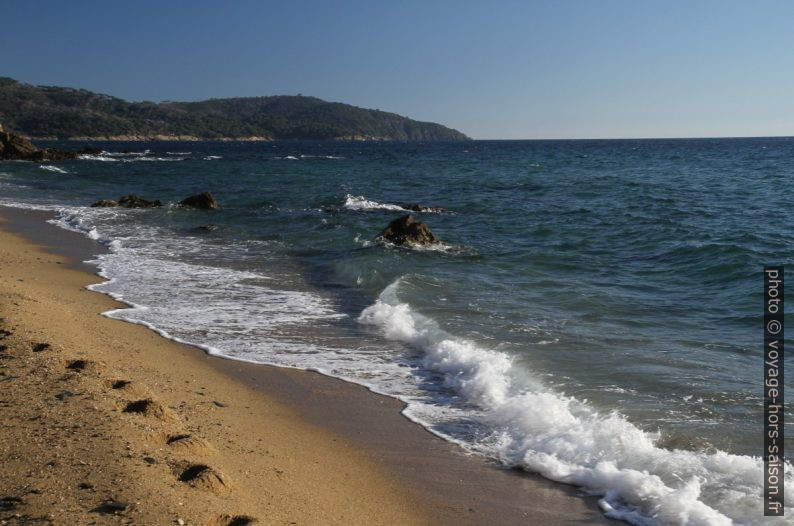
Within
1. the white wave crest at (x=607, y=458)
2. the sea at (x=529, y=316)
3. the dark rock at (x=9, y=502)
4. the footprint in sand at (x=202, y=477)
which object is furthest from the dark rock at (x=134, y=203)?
the dark rock at (x=9, y=502)

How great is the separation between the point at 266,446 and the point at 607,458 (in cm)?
281

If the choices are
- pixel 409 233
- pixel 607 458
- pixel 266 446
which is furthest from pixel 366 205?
pixel 607 458

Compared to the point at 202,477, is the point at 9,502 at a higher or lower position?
higher

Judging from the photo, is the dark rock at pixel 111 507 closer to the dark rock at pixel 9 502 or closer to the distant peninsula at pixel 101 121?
the dark rock at pixel 9 502

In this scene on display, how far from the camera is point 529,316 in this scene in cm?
1062

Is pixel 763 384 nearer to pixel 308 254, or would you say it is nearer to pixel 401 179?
pixel 308 254

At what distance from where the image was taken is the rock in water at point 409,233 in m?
17.7

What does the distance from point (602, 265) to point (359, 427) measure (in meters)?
9.99

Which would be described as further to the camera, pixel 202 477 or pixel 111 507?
pixel 202 477

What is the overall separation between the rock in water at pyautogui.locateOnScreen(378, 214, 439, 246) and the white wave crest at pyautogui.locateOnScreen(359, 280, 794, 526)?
966 centimetres

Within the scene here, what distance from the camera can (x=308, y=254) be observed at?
1716cm

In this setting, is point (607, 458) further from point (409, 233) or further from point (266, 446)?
point (409, 233)

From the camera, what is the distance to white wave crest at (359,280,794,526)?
198 inches

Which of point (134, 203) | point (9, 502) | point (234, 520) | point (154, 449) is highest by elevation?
point (134, 203)
